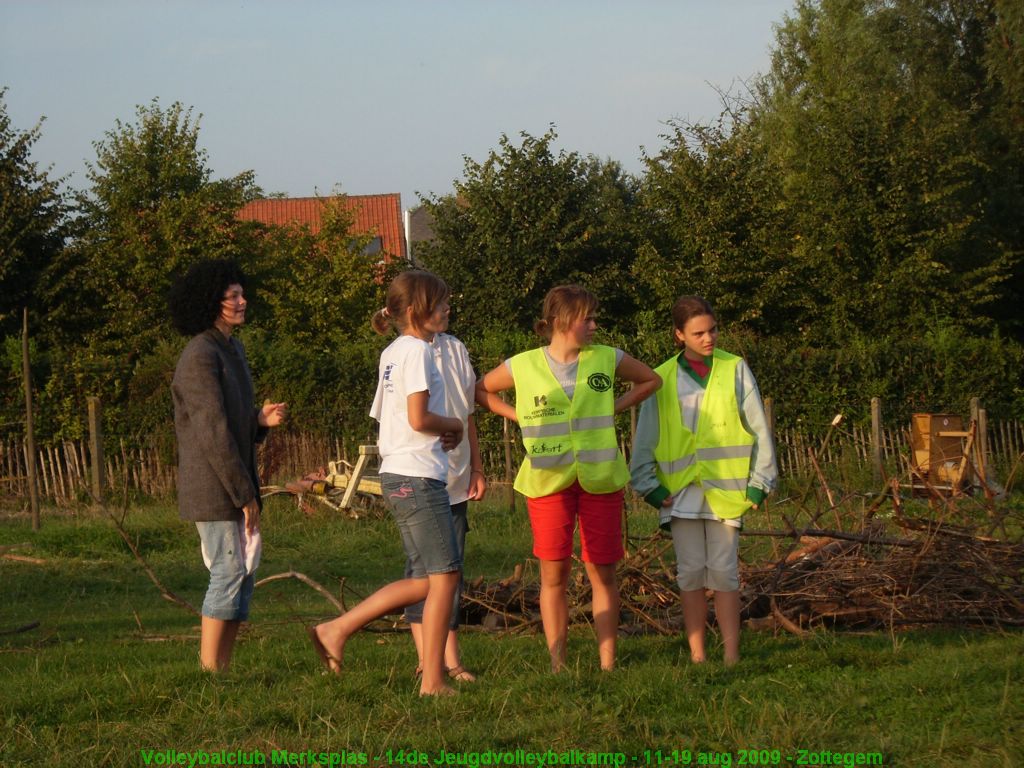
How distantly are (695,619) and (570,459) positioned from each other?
96 cm

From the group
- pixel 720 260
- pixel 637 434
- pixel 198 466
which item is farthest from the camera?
pixel 720 260

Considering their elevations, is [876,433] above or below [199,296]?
below

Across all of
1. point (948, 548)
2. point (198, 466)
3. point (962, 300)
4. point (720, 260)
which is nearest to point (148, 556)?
point (198, 466)

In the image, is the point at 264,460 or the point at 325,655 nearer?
the point at 325,655

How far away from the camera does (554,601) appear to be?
546 cm

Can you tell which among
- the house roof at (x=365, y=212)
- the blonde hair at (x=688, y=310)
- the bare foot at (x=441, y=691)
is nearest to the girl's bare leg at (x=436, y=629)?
the bare foot at (x=441, y=691)

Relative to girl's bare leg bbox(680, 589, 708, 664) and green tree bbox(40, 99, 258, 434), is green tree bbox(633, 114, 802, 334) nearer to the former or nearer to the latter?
green tree bbox(40, 99, 258, 434)

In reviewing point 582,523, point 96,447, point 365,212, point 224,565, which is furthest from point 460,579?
point 365,212

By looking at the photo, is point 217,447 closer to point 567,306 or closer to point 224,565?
→ point 224,565

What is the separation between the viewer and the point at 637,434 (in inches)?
225

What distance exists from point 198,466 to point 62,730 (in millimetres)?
1266

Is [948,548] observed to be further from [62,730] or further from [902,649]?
[62,730]

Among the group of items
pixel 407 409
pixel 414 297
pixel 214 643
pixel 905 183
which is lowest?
pixel 214 643

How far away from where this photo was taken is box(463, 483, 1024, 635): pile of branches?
250 inches
